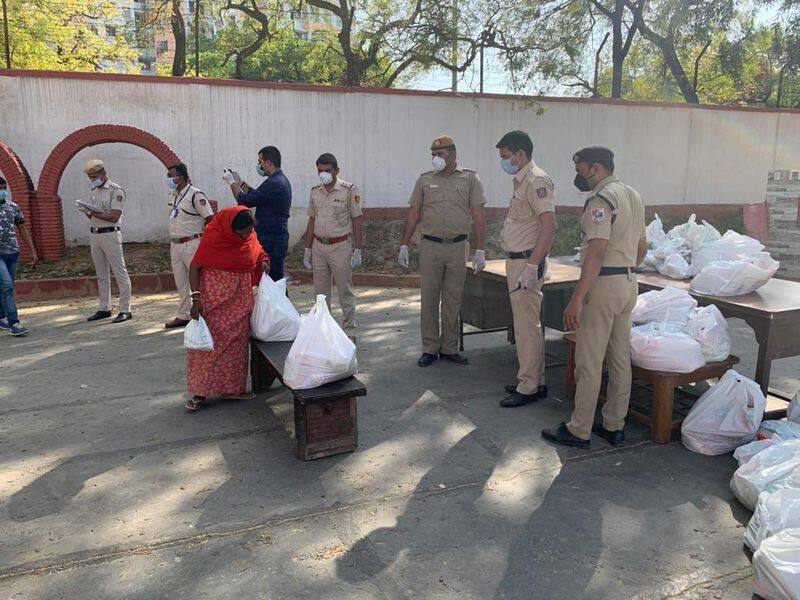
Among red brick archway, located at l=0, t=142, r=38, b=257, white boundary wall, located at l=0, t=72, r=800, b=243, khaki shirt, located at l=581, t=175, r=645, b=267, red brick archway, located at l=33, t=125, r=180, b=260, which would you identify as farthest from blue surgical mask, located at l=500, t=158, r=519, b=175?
red brick archway, located at l=0, t=142, r=38, b=257

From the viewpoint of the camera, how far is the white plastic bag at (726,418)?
3672 mm

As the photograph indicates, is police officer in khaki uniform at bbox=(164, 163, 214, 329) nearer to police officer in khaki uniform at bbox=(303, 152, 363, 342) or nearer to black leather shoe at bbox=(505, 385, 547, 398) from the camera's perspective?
police officer in khaki uniform at bbox=(303, 152, 363, 342)

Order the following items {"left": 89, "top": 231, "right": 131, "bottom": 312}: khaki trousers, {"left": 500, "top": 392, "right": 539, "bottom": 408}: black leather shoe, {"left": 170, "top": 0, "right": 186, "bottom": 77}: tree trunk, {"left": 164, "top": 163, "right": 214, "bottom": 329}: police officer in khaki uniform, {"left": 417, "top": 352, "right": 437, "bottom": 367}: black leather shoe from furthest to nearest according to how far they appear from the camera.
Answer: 1. {"left": 170, "top": 0, "right": 186, "bottom": 77}: tree trunk
2. {"left": 89, "top": 231, "right": 131, "bottom": 312}: khaki trousers
3. {"left": 164, "top": 163, "right": 214, "bottom": 329}: police officer in khaki uniform
4. {"left": 417, "top": 352, "right": 437, "bottom": 367}: black leather shoe
5. {"left": 500, "top": 392, "right": 539, "bottom": 408}: black leather shoe

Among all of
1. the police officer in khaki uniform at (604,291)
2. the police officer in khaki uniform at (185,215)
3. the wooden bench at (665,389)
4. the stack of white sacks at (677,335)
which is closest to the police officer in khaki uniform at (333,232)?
the police officer in khaki uniform at (185,215)

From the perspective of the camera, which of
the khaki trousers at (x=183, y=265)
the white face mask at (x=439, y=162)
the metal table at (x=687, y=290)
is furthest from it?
the khaki trousers at (x=183, y=265)

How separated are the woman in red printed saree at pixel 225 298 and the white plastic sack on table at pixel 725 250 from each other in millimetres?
3437

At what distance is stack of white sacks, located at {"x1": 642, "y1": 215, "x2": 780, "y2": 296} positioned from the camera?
4.30 meters

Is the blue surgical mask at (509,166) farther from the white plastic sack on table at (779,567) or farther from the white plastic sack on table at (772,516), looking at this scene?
the white plastic sack on table at (779,567)

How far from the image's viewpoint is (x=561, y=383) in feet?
16.6

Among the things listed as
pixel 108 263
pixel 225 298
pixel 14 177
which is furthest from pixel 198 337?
pixel 14 177

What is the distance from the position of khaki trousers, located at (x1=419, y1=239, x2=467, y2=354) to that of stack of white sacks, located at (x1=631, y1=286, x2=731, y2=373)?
5.05 feet

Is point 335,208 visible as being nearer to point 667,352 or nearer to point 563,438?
point 563,438

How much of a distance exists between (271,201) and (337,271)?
89 cm

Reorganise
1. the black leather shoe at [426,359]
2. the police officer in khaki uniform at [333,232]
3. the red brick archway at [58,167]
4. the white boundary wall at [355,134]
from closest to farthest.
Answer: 1. the black leather shoe at [426,359]
2. the police officer in khaki uniform at [333,232]
3. the red brick archway at [58,167]
4. the white boundary wall at [355,134]
